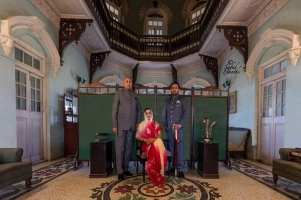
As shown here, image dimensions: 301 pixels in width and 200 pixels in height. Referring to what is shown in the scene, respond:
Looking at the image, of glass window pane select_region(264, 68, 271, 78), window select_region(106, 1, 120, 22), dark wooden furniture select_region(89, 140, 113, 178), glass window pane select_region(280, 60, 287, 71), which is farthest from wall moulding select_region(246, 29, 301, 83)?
window select_region(106, 1, 120, 22)

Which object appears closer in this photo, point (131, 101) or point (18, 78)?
point (131, 101)

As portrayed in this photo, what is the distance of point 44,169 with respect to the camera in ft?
11.9

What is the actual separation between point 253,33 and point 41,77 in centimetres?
517

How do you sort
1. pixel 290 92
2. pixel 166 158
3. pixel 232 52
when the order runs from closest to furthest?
1. pixel 166 158
2. pixel 290 92
3. pixel 232 52

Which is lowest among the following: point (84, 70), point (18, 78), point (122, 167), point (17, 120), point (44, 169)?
point (44, 169)

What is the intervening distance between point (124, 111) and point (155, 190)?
1.29m

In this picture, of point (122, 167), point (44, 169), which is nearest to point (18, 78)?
point (44, 169)

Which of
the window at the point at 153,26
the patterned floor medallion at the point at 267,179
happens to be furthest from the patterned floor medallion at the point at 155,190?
the window at the point at 153,26

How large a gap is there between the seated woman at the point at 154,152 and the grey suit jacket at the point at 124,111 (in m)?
0.37

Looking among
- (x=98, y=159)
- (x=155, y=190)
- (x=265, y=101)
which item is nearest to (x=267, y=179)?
(x=155, y=190)

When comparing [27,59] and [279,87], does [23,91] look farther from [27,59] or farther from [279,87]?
[279,87]

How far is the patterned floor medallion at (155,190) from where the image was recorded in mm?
2434

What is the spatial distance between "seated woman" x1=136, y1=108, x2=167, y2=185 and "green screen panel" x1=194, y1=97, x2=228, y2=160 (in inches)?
51.1

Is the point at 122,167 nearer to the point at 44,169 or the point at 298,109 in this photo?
the point at 44,169
